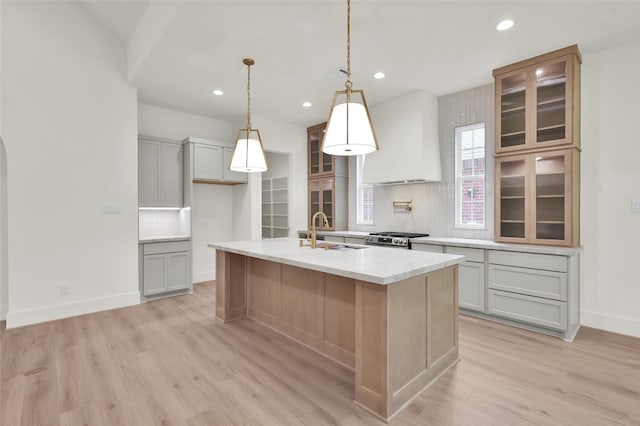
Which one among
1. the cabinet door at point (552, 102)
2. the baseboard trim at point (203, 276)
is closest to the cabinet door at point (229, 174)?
the baseboard trim at point (203, 276)

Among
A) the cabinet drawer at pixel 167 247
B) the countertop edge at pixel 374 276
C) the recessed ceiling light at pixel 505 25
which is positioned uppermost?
the recessed ceiling light at pixel 505 25

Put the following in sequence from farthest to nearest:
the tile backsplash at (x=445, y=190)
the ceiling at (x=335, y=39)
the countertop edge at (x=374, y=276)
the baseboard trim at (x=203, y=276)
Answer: the baseboard trim at (x=203, y=276), the tile backsplash at (x=445, y=190), the ceiling at (x=335, y=39), the countertop edge at (x=374, y=276)

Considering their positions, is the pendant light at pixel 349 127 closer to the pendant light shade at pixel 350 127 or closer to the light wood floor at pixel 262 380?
the pendant light shade at pixel 350 127

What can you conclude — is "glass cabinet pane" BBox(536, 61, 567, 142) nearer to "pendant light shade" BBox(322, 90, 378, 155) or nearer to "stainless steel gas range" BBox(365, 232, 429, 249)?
"stainless steel gas range" BBox(365, 232, 429, 249)

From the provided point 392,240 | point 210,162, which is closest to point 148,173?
point 210,162

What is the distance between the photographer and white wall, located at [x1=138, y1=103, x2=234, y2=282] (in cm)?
519

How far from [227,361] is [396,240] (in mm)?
2638

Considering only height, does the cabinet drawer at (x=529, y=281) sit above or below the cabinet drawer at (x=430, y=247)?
below

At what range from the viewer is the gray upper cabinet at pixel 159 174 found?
4680 millimetres

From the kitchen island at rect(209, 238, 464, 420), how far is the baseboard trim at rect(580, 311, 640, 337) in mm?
1962

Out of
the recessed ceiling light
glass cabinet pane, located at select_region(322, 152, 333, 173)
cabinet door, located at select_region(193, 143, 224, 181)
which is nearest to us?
the recessed ceiling light

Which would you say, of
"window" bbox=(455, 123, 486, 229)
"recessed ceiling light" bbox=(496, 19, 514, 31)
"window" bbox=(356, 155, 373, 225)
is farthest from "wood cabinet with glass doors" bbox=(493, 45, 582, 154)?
"window" bbox=(356, 155, 373, 225)

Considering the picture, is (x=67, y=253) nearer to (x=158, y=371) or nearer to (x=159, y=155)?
(x=159, y=155)

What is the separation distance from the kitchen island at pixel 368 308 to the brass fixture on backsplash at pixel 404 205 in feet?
7.16
